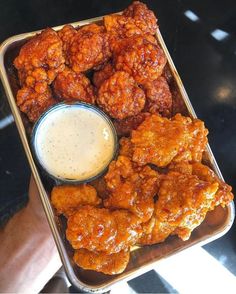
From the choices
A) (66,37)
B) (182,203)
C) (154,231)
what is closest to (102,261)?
(154,231)

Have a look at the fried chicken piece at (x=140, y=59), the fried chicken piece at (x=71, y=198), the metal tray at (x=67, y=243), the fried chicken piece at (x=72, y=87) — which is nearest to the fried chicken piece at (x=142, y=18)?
the fried chicken piece at (x=140, y=59)

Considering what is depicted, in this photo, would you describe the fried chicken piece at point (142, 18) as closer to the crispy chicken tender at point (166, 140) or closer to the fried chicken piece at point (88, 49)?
the fried chicken piece at point (88, 49)

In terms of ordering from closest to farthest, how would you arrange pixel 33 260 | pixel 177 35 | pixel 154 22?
pixel 154 22 < pixel 33 260 < pixel 177 35

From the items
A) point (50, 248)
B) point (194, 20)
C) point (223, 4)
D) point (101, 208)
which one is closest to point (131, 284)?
point (50, 248)

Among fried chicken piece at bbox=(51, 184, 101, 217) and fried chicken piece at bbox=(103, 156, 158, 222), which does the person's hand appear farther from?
fried chicken piece at bbox=(103, 156, 158, 222)

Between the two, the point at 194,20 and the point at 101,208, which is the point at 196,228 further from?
the point at 194,20

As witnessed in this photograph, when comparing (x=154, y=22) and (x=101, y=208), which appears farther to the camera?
(x=154, y=22)
